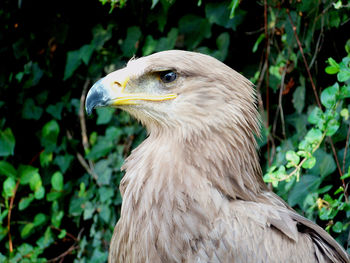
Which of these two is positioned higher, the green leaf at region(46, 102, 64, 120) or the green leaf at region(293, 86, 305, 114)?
the green leaf at region(293, 86, 305, 114)

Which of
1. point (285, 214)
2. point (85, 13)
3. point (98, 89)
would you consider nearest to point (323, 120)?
point (285, 214)

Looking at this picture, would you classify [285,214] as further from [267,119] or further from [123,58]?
[123,58]

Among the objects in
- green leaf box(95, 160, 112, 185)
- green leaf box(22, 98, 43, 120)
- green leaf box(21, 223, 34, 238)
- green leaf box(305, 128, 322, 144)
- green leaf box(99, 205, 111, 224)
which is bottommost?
green leaf box(21, 223, 34, 238)

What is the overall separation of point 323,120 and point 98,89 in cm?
110

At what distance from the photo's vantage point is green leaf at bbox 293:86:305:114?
3.43 metres

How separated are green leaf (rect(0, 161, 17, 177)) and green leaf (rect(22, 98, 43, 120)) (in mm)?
447

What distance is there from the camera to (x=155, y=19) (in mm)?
3938

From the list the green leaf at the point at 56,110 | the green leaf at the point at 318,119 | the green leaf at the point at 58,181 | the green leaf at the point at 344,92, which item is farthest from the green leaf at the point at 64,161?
the green leaf at the point at 344,92

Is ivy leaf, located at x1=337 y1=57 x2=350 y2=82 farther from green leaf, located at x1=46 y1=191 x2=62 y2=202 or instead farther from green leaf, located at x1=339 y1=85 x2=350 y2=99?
green leaf, located at x1=46 y1=191 x2=62 y2=202

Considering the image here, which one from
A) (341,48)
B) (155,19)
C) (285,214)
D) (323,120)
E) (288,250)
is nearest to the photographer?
(288,250)

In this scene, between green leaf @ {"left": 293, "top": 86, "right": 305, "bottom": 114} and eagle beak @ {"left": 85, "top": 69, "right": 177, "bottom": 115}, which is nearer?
eagle beak @ {"left": 85, "top": 69, "right": 177, "bottom": 115}

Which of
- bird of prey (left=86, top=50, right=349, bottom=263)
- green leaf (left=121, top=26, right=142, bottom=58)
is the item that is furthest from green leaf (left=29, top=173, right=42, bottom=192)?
bird of prey (left=86, top=50, right=349, bottom=263)

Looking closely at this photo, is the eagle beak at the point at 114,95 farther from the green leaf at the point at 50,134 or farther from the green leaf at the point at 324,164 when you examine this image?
the green leaf at the point at 50,134

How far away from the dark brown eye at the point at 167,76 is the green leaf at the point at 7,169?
225 cm
